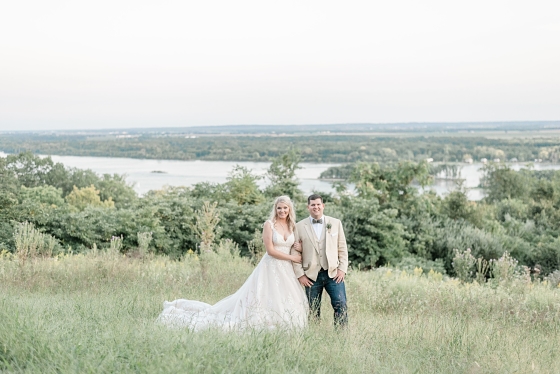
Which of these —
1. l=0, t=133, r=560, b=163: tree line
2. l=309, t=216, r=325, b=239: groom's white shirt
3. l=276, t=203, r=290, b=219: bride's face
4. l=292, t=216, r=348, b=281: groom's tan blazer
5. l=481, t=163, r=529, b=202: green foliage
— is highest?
l=276, t=203, r=290, b=219: bride's face

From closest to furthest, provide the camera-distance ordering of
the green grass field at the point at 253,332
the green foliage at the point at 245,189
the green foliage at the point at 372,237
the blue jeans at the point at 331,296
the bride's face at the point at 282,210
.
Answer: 1. the green grass field at the point at 253,332
2. the blue jeans at the point at 331,296
3. the bride's face at the point at 282,210
4. the green foliage at the point at 372,237
5. the green foliage at the point at 245,189

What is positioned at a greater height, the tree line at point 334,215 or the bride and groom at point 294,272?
the bride and groom at point 294,272

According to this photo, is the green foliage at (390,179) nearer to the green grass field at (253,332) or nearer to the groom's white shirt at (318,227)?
the green grass field at (253,332)

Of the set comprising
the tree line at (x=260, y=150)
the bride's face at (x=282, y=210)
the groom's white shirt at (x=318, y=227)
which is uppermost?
the bride's face at (x=282, y=210)

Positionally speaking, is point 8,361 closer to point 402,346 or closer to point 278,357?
point 278,357

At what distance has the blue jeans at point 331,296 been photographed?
248 inches

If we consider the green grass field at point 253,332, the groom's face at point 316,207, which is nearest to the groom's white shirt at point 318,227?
the groom's face at point 316,207

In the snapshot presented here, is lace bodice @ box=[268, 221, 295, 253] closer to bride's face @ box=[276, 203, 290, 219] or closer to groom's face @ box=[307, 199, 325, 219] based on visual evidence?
bride's face @ box=[276, 203, 290, 219]

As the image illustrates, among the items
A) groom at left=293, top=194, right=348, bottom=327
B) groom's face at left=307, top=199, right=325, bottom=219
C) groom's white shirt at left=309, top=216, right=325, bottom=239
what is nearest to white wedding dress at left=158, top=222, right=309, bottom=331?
groom at left=293, top=194, right=348, bottom=327

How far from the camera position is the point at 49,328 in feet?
15.2

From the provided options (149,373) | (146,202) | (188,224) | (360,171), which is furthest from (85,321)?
(360,171)

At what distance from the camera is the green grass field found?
4109mm

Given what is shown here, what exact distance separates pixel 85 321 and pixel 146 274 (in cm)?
371

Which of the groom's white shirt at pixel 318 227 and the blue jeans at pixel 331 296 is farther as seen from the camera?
the groom's white shirt at pixel 318 227
